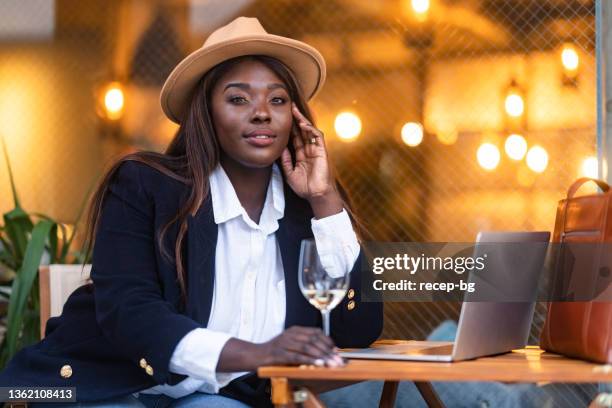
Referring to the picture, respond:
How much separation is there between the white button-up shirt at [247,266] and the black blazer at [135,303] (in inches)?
1.1

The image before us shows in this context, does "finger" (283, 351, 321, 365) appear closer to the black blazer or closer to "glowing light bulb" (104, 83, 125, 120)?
the black blazer

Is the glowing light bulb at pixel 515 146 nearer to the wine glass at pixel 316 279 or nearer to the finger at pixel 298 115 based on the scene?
the finger at pixel 298 115

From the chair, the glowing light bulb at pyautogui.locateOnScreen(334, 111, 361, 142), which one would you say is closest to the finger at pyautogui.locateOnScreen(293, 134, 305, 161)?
the chair

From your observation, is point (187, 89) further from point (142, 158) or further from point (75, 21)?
point (75, 21)

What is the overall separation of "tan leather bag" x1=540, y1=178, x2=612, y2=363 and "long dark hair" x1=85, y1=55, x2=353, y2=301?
2.08 ft

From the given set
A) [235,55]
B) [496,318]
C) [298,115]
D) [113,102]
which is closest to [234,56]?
[235,55]

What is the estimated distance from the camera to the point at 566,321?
7.08 feet

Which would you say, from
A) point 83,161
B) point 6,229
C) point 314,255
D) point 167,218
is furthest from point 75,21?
point 314,255

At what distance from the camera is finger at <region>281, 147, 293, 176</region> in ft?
8.52

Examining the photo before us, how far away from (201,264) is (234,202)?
219 millimetres

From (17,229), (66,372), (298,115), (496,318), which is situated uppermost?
(298,115)

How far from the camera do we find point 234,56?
260 cm

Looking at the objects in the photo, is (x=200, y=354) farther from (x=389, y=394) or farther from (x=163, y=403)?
(x=389, y=394)

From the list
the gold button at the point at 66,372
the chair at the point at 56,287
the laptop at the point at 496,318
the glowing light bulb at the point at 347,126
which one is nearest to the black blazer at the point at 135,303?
the gold button at the point at 66,372
